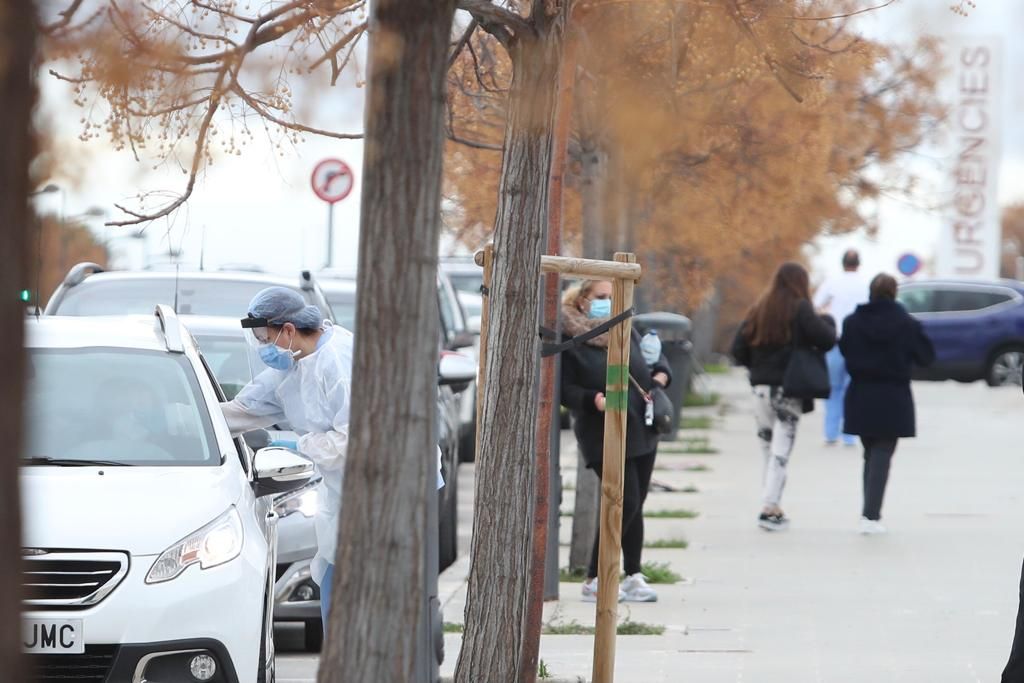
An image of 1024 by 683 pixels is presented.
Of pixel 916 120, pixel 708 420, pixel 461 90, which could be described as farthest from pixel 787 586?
pixel 916 120

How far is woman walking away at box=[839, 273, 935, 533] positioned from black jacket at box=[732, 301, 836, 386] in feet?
0.62

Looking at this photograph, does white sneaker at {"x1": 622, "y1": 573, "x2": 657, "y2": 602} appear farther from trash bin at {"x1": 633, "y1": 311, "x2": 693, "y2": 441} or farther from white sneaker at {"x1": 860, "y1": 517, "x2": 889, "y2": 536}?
trash bin at {"x1": 633, "y1": 311, "x2": 693, "y2": 441}

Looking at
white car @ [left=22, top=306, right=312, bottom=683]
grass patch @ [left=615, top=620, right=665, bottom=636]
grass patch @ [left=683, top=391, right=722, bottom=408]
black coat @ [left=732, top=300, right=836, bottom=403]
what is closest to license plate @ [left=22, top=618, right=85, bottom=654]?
white car @ [left=22, top=306, right=312, bottom=683]

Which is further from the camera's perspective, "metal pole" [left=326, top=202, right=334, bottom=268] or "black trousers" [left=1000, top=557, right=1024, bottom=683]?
"metal pole" [left=326, top=202, right=334, bottom=268]

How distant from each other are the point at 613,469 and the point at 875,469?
5.93 meters

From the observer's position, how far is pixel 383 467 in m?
3.62

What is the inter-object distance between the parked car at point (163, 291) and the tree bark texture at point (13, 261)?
7117mm

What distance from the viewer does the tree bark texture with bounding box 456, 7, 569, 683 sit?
18.0 feet

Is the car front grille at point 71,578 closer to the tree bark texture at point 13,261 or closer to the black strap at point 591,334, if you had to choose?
the black strap at point 591,334

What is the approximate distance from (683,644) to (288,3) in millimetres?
3918

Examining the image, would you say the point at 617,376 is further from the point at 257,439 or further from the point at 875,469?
the point at 875,469

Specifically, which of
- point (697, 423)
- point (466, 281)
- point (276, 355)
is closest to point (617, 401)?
point (276, 355)

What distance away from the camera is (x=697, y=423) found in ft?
77.8

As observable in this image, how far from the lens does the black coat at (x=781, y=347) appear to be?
12156 millimetres
